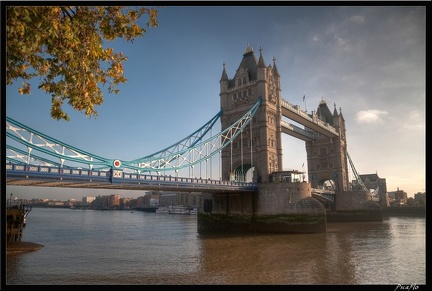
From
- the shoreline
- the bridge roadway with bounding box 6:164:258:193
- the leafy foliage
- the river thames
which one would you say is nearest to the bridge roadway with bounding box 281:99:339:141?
the bridge roadway with bounding box 6:164:258:193

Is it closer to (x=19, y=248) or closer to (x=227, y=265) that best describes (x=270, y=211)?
(x=227, y=265)

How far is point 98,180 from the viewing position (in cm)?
2283

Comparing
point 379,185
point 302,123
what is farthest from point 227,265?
point 379,185

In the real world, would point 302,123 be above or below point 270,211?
above

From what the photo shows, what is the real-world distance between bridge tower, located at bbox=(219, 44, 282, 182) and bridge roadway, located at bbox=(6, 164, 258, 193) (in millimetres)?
8056

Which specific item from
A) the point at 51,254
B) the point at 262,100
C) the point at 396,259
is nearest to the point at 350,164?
the point at 262,100

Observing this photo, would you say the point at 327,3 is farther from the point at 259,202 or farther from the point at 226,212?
the point at 226,212

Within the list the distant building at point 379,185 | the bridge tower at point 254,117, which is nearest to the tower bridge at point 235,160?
the bridge tower at point 254,117

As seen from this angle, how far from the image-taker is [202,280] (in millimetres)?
13672

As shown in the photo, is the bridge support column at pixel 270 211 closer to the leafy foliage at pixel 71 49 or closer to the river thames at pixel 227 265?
the river thames at pixel 227 265

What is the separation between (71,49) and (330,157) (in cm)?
5943

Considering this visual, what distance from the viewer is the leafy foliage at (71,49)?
7184mm

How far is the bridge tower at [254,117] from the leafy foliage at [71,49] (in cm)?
2993

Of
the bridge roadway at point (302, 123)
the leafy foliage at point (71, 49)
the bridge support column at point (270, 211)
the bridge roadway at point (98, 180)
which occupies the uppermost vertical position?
the bridge roadway at point (302, 123)
